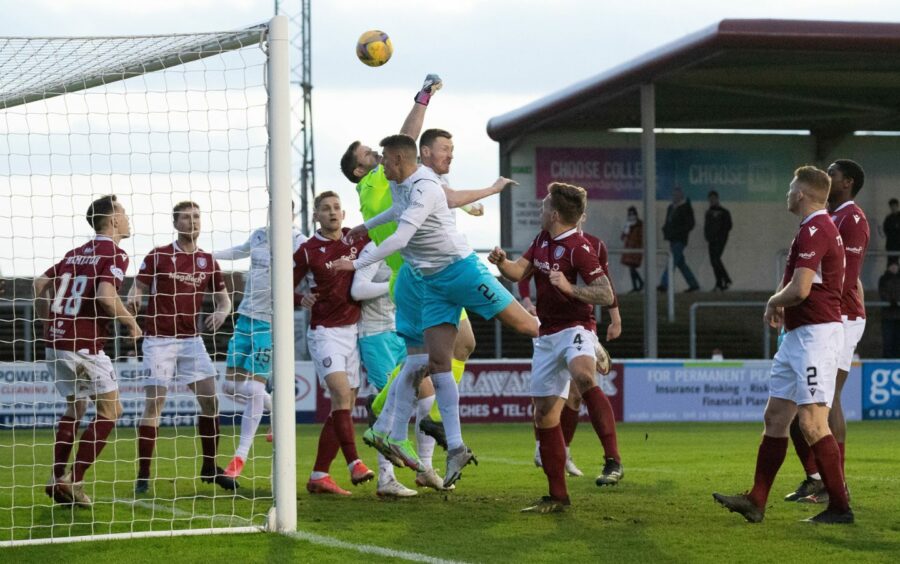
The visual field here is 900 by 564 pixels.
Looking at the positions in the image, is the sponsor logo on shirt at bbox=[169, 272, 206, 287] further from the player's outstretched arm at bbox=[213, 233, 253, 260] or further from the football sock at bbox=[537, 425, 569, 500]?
the football sock at bbox=[537, 425, 569, 500]

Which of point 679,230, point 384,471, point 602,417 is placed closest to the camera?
point 384,471

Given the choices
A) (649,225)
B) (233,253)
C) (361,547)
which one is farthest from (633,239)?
(361,547)

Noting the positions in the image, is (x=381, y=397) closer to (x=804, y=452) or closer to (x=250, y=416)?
(x=250, y=416)

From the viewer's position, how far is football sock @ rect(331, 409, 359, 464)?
9398 mm

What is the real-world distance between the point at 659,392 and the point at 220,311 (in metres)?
11.8

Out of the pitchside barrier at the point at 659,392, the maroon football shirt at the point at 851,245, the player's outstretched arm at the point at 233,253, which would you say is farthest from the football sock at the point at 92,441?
the pitchside barrier at the point at 659,392

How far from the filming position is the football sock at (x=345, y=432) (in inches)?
370

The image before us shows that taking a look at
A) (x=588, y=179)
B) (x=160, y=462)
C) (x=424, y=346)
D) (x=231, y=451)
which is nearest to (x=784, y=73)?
(x=588, y=179)

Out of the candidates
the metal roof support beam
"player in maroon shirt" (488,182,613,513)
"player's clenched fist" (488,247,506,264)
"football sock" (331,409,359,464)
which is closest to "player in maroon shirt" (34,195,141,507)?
"football sock" (331,409,359,464)

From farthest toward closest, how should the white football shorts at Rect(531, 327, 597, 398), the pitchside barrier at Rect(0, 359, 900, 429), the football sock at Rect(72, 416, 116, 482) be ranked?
the pitchside barrier at Rect(0, 359, 900, 429), the football sock at Rect(72, 416, 116, 482), the white football shorts at Rect(531, 327, 597, 398)

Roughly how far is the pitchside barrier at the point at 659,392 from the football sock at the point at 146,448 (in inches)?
396

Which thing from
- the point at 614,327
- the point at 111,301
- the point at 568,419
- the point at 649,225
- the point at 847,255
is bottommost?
the point at 568,419

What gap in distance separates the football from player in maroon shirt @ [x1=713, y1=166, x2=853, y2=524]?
312 centimetres

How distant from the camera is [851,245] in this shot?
8.49 m
